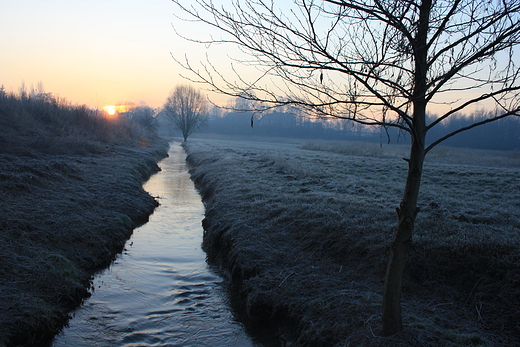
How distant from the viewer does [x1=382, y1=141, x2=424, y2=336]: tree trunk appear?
3486mm

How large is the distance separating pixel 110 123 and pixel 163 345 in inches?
1259

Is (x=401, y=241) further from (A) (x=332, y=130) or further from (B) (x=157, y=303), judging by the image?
(A) (x=332, y=130)

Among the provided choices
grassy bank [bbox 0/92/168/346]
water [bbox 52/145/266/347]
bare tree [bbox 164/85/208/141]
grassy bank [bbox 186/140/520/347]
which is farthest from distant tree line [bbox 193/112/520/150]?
water [bbox 52/145/266/347]

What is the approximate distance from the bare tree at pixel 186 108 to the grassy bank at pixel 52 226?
4620 cm

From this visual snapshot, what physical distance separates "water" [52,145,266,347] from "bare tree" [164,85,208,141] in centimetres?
5712

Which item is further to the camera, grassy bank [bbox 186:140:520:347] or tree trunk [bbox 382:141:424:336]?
grassy bank [bbox 186:140:520:347]

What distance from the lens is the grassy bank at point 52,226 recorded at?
198 inches

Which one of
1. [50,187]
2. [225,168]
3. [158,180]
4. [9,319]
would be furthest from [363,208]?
[158,180]

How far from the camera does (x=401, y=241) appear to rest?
3572 mm

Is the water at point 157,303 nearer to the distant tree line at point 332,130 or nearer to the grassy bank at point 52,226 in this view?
the grassy bank at point 52,226

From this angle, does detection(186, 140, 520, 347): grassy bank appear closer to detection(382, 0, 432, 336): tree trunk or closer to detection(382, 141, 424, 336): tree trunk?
detection(382, 141, 424, 336): tree trunk

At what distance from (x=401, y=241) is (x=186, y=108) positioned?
65180mm

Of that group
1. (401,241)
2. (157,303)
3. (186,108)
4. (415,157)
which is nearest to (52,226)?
(157,303)

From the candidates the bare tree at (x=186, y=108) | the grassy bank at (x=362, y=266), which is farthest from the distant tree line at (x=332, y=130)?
the grassy bank at (x=362, y=266)
